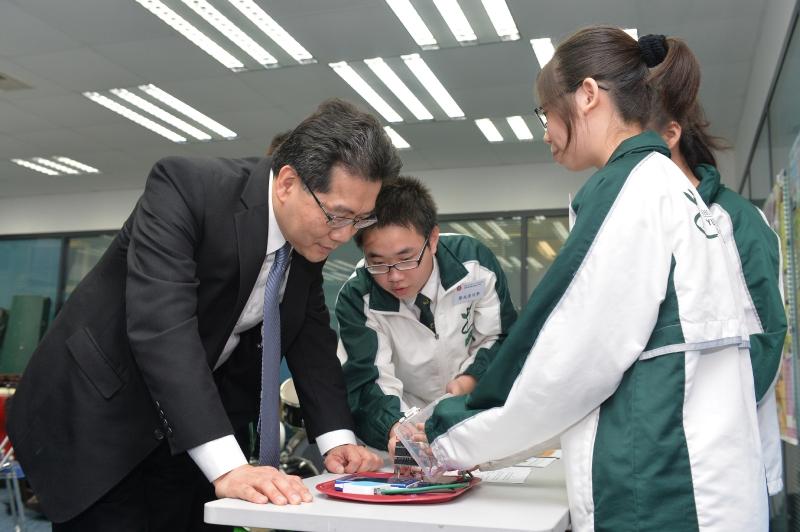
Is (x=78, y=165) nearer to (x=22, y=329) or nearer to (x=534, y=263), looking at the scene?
(x=22, y=329)

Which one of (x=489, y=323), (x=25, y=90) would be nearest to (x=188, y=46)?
(x=25, y=90)

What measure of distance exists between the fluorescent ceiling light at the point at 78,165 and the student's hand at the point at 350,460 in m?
6.92

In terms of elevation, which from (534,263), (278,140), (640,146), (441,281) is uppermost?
(534,263)

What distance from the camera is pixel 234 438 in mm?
1228

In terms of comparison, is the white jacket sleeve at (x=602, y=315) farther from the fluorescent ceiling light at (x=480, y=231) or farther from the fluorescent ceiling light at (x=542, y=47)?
the fluorescent ceiling light at (x=480, y=231)

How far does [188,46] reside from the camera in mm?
4828

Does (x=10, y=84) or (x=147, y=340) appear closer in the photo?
(x=147, y=340)

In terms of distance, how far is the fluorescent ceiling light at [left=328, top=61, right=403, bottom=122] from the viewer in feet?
16.9

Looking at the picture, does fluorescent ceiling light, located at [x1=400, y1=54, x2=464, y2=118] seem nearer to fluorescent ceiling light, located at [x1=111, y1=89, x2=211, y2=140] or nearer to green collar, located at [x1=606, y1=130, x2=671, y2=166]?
fluorescent ceiling light, located at [x1=111, y1=89, x2=211, y2=140]

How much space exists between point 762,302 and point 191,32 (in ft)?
13.4

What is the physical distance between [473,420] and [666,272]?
0.34 m

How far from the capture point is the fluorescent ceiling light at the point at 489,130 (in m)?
6.23

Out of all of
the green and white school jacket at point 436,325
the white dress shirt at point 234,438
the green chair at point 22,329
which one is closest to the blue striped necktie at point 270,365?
the white dress shirt at point 234,438

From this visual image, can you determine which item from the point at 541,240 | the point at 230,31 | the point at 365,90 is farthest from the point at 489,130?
the point at 230,31
